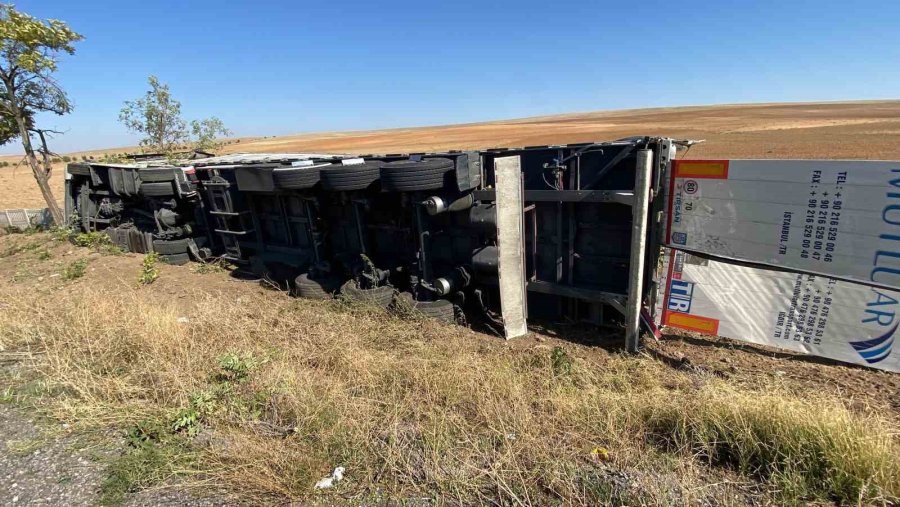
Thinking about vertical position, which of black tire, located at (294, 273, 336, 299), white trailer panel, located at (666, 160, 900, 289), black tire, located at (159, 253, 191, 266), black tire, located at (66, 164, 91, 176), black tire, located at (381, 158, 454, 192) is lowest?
black tire, located at (159, 253, 191, 266)

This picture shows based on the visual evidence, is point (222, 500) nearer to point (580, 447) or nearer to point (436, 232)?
point (580, 447)

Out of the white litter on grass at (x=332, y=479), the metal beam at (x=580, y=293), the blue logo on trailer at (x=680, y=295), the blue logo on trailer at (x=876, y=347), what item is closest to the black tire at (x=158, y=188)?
the metal beam at (x=580, y=293)

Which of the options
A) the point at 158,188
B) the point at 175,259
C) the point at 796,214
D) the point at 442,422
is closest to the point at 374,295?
the point at 442,422

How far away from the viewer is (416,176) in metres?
5.16

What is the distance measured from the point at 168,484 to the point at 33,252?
475 inches

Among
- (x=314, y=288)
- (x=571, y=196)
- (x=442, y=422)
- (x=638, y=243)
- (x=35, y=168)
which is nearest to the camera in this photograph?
(x=442, y=422)

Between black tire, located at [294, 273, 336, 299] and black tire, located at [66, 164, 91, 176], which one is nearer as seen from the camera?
black tire, located at [294, 273, 336, 299]

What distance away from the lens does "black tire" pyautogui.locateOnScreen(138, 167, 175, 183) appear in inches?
372

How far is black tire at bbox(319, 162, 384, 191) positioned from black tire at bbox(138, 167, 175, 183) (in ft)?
19.2

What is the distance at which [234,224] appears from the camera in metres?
8.85

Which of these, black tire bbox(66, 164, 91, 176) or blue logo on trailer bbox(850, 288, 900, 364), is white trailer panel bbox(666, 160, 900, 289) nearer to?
blue logo on trailer bbox(850, 288, 900, 364)

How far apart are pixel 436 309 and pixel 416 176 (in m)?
1.70

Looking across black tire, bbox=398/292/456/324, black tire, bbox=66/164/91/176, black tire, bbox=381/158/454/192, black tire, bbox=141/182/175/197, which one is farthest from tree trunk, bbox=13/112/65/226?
black tire, bbox=398/292/456/324

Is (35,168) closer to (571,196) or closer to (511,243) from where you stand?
(511,243)
